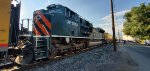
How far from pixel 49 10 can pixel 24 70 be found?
6.94 meters

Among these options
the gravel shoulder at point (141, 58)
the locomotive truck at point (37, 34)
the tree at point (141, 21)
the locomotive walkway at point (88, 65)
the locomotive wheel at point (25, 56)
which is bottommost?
the gravel shoulder at point (141, 58)

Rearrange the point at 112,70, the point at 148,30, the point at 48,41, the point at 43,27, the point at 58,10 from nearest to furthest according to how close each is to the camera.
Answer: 1. the point at 112,70
2. the point at 48,41
3. the point at 43,27
4. the point at 58,10
5. the point at 148,30

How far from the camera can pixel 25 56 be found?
9203 millimetres

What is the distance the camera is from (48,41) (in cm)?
1162

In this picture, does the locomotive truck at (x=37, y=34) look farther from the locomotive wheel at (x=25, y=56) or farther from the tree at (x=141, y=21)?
the tree at (x=141, y=21)

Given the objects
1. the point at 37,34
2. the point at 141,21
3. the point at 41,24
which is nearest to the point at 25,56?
the point at 37,34

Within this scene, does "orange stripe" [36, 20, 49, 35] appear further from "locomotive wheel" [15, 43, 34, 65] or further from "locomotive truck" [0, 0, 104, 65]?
"locomotive wheel" [15, 43, 34, 65]

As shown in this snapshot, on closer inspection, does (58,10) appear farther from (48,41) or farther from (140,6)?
(140,6)

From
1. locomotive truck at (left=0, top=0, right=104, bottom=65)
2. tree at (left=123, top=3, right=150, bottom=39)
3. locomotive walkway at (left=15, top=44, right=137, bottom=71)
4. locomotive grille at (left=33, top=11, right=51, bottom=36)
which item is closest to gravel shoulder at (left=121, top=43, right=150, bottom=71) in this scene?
locomotive walkway at (left=15, top=44, right=137, bottom=71)

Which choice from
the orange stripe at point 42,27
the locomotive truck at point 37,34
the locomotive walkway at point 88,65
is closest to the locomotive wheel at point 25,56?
the locomotive truck at point 37,34

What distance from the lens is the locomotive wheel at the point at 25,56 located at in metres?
8.67

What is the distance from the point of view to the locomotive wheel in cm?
867

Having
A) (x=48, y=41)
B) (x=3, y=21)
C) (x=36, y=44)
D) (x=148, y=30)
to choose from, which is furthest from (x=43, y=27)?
(x=148, y=30)

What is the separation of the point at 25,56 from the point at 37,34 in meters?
3.49
